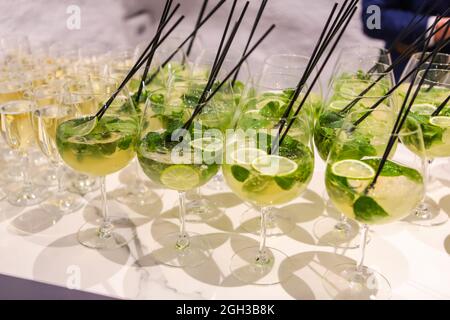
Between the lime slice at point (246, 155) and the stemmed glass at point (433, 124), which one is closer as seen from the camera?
the lime slice at point (246, 155)

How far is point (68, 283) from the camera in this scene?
1019mm

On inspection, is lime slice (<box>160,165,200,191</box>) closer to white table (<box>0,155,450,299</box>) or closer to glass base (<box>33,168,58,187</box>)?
white table (<box>0,155,450,299</box>)

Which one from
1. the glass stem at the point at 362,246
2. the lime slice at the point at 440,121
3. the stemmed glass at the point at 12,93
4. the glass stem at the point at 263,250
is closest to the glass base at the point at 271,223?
the glass stem at the point at 263,250

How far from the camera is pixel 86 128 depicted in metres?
1.06

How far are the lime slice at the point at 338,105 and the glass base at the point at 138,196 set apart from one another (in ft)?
1.79

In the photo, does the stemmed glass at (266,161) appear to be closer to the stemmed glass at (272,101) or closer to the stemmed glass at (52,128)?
the stemmed glass at (272,101)

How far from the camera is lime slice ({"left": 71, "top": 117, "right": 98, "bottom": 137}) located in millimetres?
1053

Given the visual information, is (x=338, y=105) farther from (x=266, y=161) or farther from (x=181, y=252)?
(x=181, y=252)

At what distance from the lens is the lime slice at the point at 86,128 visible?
3.45 ft

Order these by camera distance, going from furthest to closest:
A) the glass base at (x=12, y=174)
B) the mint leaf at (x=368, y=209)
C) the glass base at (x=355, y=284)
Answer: the glass base at (x=12, y=174) → the glass base at (x=355, y=284) → the mint leaf at (x=368, y=209)

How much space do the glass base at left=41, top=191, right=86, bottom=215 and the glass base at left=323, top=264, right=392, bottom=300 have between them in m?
0.70

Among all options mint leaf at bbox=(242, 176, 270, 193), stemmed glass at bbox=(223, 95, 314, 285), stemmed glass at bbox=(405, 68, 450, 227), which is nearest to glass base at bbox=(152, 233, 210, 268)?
stemmed glass at bbox=(223, 95, 314, 285)

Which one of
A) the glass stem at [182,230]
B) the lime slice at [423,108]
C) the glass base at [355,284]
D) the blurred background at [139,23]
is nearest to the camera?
the glass base at [355,284]

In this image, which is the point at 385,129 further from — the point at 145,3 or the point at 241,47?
the point at 145,3
